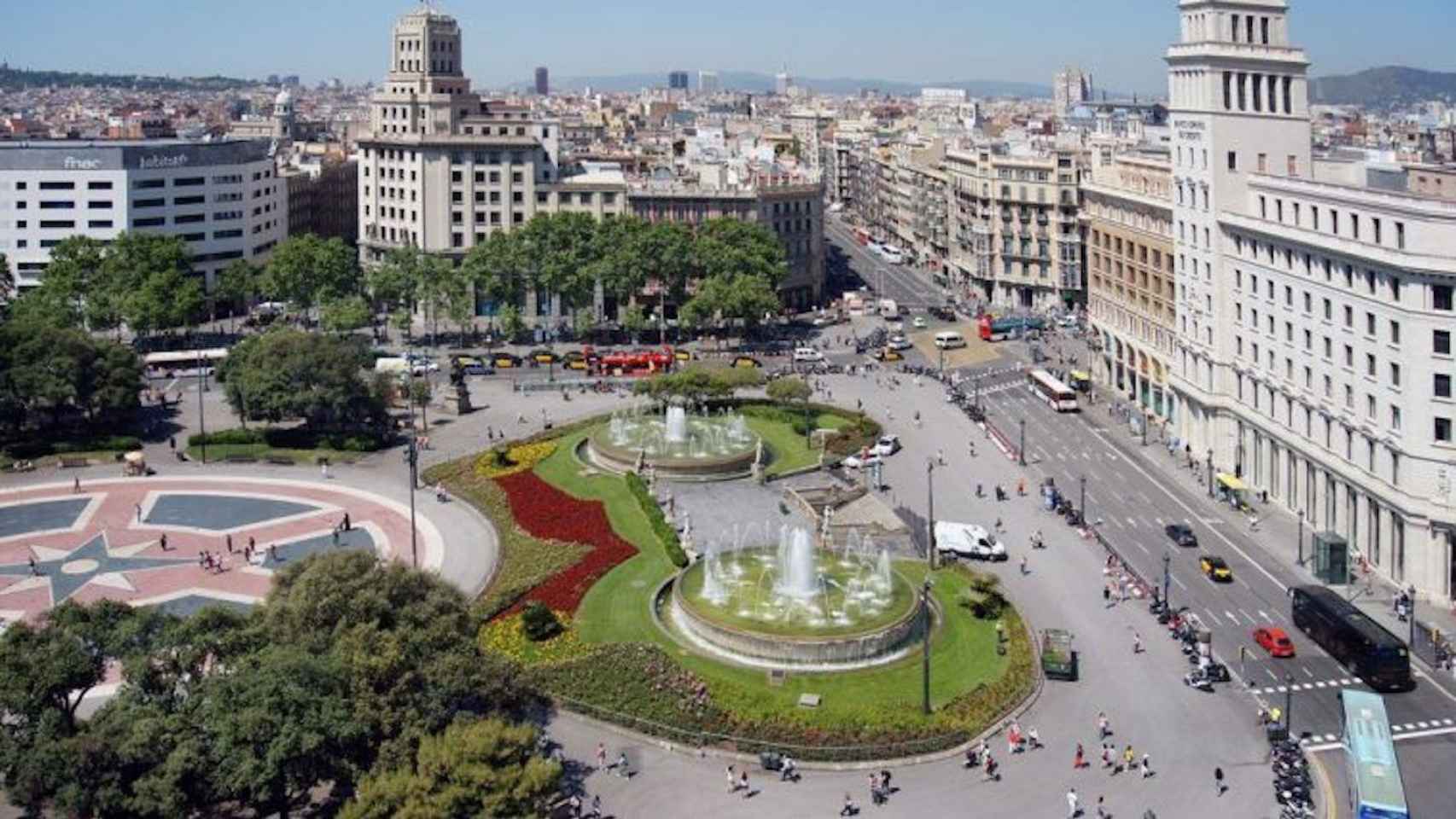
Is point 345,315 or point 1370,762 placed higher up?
point 345,315

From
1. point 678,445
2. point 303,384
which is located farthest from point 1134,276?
point 303,384

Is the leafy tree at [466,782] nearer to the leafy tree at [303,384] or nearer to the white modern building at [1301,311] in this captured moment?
the white modern building at [1301,311]

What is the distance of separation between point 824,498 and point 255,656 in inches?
1704

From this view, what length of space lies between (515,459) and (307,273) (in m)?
59.2

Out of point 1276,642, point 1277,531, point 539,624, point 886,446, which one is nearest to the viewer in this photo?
point 1276,642

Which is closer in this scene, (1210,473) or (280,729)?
(280,729)

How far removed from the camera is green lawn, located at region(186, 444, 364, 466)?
320 feet

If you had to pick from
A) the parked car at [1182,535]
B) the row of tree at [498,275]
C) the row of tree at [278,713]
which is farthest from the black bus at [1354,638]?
the row of tree at [498,275]

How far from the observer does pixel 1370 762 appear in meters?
47.6

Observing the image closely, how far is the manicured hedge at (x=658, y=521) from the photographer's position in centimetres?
7250

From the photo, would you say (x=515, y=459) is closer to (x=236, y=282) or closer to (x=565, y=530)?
(x=565, y=530)

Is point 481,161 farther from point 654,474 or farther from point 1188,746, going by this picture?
point 1188,746

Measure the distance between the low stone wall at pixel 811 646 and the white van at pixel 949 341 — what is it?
77.8 m

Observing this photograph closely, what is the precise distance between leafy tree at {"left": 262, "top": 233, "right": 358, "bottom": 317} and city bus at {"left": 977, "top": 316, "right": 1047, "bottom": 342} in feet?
211
